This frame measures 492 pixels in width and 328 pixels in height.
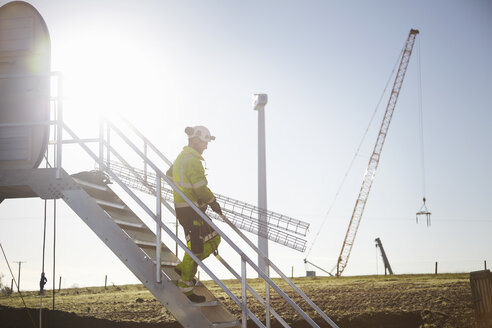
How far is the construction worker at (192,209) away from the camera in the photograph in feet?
24.7

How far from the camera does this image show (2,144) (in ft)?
31.2

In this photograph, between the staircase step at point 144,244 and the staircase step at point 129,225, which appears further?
the staircase step at point 129,225

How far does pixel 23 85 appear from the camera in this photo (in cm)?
959

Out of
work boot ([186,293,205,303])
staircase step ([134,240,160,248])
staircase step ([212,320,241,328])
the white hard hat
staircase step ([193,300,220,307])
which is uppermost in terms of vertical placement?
the white hard hat

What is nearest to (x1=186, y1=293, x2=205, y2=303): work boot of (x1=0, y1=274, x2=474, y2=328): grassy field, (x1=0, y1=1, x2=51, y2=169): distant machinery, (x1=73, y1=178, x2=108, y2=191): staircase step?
(x1=73, y1=178, x2=108, y2=191): staircase step

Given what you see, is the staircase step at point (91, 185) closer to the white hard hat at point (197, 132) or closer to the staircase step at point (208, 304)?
the white hard hat at point (197, 132)

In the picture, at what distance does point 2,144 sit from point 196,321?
4.82 meters

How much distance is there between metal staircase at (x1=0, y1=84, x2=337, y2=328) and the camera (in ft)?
23.8

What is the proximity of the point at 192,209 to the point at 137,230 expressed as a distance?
1.61 metres

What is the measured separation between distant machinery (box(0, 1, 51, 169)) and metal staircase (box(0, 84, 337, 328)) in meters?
0.36

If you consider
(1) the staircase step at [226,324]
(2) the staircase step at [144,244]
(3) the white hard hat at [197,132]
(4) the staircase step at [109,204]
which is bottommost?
(1) the staircase step at [226,324]

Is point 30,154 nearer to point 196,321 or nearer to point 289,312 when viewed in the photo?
point 196,321

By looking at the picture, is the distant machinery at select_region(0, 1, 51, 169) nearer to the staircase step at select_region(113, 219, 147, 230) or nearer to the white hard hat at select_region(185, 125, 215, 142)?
the staircase step at select_region(113, 219, 147, 230)

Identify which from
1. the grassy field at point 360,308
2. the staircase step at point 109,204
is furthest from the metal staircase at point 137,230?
the grassy field at point 360,308
